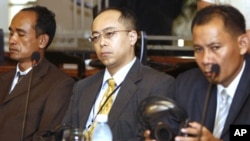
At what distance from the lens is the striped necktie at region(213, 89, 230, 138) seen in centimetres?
232

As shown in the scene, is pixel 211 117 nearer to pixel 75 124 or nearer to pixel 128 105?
pixel 128 105

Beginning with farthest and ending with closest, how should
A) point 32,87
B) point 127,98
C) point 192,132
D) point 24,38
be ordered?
point 24,38 < point 32,87 < point 127,98 < point 192,132

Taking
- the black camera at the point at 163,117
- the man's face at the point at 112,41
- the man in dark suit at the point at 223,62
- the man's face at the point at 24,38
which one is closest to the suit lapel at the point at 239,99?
the man in dark suit at the point at 223,62

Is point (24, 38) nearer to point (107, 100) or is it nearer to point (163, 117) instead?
point (107, 100)

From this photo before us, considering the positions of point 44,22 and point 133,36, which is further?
point 44,22

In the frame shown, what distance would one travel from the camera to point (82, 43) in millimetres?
7289

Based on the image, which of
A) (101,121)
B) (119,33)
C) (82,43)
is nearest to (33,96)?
(119,33)

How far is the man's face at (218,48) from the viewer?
2.27 metres

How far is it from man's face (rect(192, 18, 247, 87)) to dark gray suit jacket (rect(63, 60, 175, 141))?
0.34 meters

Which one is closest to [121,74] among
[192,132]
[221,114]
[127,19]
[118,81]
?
[118,81]

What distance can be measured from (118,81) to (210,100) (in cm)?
55

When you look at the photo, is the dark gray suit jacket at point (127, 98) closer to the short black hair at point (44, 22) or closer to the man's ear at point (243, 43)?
the man's ear at point (243, 43)

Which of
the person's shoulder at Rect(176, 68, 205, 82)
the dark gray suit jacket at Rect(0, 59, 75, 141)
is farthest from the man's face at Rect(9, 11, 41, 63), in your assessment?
the person's shoulder at Rect(176, 68, 205, 82)

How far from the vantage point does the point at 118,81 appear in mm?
2797
